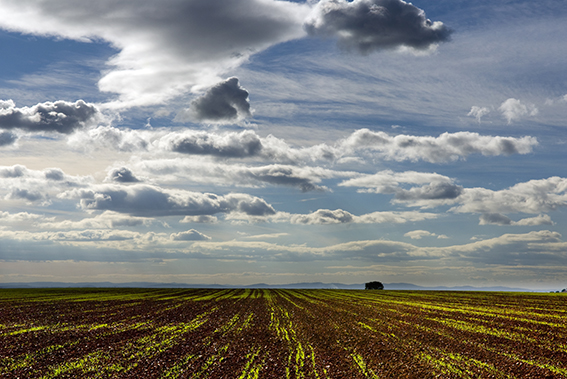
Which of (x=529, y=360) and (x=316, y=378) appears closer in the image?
(x=316, y=378)

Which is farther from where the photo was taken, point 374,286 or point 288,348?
point 374,286

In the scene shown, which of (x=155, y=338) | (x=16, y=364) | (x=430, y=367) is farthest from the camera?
(x=155, y=338)

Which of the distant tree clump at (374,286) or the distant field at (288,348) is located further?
the distant tree clump at (374,286)

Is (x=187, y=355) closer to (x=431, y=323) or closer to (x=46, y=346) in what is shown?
(x=46, y=346)

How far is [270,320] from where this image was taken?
45281 millimetres

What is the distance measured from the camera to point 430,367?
23.2 m

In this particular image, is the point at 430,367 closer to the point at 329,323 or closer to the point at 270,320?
the point at 329,323

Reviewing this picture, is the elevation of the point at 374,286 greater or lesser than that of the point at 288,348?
lesser

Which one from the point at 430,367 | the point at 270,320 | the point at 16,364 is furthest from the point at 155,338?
the point at 430,367

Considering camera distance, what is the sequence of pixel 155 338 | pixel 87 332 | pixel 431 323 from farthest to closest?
pixel 431 323
pixel 87 332
pixel 155 338

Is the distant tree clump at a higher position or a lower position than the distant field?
lower

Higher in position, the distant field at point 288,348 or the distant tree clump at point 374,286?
the distant field at point 288,348

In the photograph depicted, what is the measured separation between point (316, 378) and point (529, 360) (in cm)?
1307

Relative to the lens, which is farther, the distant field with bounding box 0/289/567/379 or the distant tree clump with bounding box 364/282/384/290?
the distant tree clump with bounding box 364/282/384/290
